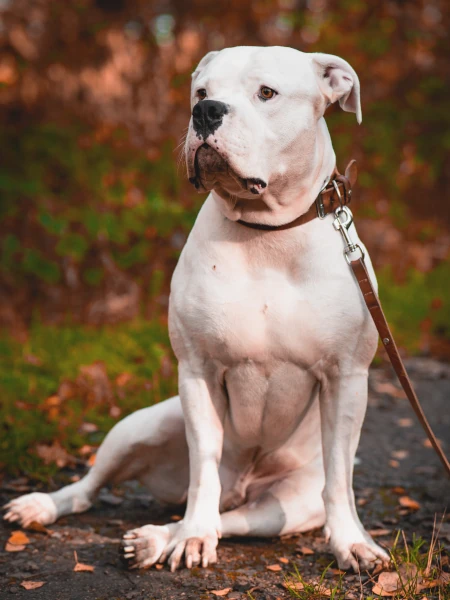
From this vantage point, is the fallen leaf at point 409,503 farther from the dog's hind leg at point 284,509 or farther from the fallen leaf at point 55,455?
the fallen leaf at point 55,455

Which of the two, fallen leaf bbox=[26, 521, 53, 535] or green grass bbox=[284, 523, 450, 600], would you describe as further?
fallen leaf bbox=[26, 521, 53, 535]

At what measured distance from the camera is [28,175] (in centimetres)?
666

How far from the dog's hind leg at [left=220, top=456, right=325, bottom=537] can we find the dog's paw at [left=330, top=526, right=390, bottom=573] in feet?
1.01

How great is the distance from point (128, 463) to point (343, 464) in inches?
39.3

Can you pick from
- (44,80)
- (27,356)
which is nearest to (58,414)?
(27,356)

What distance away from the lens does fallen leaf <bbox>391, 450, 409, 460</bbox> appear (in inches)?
174

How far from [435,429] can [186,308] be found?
2724mm

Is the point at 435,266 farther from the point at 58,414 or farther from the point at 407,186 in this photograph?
the point at 58,414

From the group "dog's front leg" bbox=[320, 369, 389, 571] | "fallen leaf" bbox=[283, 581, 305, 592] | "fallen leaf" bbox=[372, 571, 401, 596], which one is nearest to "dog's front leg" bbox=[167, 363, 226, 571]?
"fallen leaf" bbox=[283, 581, 305, 592]

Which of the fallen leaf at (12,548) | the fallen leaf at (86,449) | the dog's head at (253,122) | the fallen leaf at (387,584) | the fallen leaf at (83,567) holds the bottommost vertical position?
the fallen leaf at (86,449)

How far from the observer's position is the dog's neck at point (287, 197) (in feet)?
8.85

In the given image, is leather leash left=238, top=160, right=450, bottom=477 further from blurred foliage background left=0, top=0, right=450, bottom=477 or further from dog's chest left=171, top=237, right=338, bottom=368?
blurred foliage background left=0, top=0, right=450, bottom=477

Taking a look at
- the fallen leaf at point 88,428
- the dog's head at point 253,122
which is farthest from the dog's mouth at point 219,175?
the fallen leaf at point 88,428

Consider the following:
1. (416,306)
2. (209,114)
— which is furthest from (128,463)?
(416,306)
